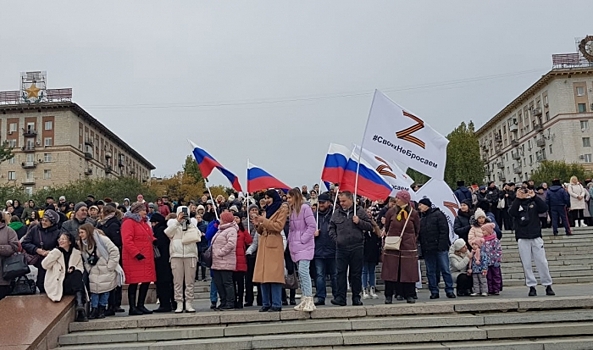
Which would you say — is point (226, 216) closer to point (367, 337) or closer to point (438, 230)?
point (367, 337)

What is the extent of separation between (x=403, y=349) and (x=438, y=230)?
10.4ft

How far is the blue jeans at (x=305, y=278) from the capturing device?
8.11 metres

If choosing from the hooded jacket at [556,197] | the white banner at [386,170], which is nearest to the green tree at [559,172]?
the hooded jacket at [556,197]

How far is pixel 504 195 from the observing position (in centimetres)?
1745

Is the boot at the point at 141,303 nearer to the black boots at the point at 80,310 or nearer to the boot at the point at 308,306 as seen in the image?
the black boots at the point at 80,310

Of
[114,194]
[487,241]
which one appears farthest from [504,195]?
[114,194]

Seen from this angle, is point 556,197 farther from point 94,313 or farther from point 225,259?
point 94,313

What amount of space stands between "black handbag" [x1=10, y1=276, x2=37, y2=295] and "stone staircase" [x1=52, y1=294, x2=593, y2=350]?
1.30 metres

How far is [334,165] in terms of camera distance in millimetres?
10867

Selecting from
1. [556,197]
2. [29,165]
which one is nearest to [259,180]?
[556,197]

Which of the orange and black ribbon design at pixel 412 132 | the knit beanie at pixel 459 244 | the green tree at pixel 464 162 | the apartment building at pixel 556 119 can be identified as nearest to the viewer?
the knit beanie at pixel 459 244

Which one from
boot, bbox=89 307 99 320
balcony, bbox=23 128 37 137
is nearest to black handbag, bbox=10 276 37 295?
boot, bbox=89 307 99 320

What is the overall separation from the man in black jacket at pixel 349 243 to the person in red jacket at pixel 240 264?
153 centimetres

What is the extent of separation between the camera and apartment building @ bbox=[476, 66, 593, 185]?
2325 inches
